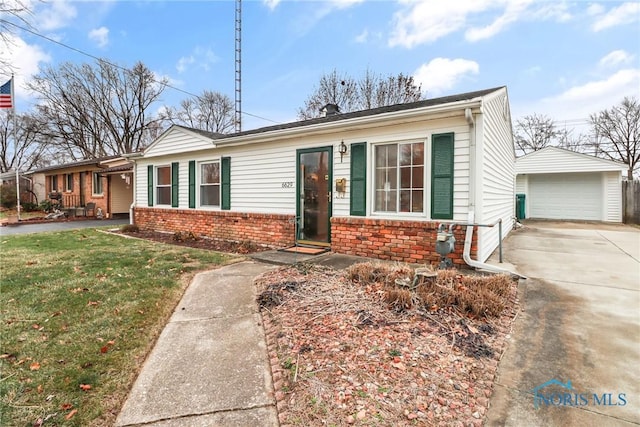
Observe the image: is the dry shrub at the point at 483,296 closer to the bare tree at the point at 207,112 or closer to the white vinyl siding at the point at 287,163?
the white vinyl siding at the point at 287,163

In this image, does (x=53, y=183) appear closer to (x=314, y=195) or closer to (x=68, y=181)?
(x=68, y=181)

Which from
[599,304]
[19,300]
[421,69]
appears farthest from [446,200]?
[421,69]

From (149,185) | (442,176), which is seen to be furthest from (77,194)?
(442,176)

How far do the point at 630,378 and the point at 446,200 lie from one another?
327 cm

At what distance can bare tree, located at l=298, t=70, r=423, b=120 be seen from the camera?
18.4 m

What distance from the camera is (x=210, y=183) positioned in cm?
895

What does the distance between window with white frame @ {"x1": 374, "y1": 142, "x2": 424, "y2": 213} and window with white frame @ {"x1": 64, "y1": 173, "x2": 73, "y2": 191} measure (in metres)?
20.1

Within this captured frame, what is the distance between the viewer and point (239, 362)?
2492 mm


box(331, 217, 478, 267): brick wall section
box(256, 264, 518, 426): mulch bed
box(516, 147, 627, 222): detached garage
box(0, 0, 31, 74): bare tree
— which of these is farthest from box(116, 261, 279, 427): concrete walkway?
box(516, 147, 627, 222): detached garage

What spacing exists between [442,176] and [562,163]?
1261 cm

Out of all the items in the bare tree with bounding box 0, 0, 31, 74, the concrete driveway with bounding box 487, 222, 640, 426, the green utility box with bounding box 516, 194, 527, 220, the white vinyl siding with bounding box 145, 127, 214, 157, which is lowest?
the concrete driveway with bounding box 487, 222, 640, 426

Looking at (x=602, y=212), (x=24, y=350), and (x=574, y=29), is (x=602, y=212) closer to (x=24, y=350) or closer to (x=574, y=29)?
(x=574, y=29)

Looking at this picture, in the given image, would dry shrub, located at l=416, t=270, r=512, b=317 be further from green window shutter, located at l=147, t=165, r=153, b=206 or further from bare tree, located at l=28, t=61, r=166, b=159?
bare tree, located at l=28, t=61, r=166, b=159

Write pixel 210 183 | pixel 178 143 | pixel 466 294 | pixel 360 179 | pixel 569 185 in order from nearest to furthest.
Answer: pixel 466 294 → pixel 360 179 → pixel 210 183 → pixel 178 143 → pixel 569 185
